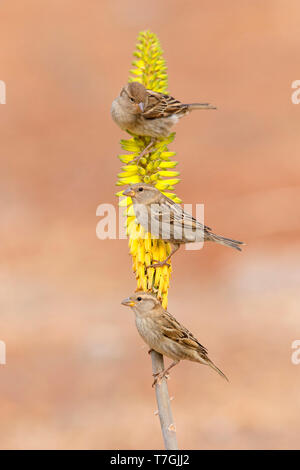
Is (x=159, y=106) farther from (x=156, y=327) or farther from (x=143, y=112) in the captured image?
(x=156, y=327)

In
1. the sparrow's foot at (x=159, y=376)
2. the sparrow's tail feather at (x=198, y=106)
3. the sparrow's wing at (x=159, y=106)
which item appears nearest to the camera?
the sparrow's foot at (x=159, y=376)

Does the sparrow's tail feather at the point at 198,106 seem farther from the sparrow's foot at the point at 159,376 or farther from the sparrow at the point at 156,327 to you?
the sparrow's foot at the point at 159,376

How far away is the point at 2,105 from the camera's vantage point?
6238 mm

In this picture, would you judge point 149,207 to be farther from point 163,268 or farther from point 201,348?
point 201,348

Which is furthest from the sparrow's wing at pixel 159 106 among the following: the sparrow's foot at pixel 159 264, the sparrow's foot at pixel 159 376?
the sparrow's foot at pixel 159 376

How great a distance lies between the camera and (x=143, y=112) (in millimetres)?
1542

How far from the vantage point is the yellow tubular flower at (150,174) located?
53.6 inches

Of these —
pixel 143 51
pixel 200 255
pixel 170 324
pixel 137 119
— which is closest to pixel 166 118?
pixel 137 119

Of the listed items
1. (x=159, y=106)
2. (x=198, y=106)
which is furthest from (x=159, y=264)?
(x=198, y=106)

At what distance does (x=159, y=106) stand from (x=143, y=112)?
0.16 m

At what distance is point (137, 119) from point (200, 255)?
4.63 meters

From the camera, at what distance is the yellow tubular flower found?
1362mm

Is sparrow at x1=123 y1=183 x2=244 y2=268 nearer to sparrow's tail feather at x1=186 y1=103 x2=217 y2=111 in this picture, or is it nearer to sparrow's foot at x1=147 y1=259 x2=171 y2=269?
sparrow's foot at x1=147 y1=259 x2=171 y2=269

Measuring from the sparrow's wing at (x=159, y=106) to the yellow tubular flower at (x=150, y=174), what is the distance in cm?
14
